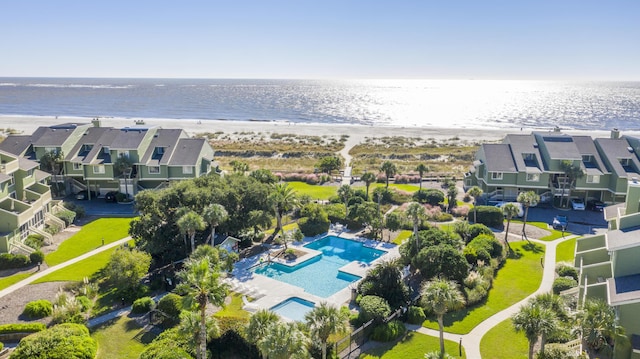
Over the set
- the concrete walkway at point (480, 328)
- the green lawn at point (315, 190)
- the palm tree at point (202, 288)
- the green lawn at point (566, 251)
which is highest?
the palm tree at point (202, 288)

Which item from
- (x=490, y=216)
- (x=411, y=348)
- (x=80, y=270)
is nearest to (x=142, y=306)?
(x=80, y=270)

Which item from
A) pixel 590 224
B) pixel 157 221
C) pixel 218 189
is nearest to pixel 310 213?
pixel 218 189

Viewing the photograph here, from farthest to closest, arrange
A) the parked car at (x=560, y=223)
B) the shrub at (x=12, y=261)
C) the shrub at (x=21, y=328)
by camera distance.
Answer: the parked car at (x=560, y=223) → the shrub at (x=12, y=261) → the shrub at (x=21, y=328)

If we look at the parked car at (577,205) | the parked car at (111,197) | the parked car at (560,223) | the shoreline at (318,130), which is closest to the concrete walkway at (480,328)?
the parked car at (560,223)

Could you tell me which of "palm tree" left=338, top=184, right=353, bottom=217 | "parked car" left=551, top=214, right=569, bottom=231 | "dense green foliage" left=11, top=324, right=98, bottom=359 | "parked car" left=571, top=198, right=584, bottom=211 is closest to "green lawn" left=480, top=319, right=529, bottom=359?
"dense green foliage" left=11, top=324, right=98, bottom=359

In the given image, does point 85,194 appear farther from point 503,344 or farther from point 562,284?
point 562,284

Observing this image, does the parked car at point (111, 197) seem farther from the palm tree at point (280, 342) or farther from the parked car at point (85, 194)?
the palm tree at point (280, 342)
